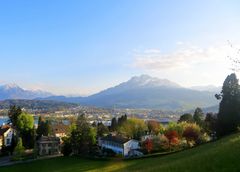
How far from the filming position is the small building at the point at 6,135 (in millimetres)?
99500

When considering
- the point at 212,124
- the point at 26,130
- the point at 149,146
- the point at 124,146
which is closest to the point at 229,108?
the point at 212,124

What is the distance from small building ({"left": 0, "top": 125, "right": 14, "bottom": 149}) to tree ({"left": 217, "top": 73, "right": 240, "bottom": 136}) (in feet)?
204

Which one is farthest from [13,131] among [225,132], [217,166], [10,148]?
[217,166]

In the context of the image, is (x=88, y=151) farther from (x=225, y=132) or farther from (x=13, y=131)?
(x=225, y=132)

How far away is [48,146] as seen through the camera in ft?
325

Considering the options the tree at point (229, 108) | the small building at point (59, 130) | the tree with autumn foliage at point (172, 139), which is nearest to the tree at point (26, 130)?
the small building at point (59, 130)

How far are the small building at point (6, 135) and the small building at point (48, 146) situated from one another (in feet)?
29.2

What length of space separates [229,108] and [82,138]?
125 ft

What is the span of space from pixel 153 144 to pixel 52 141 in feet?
106

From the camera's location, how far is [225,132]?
55969 mm

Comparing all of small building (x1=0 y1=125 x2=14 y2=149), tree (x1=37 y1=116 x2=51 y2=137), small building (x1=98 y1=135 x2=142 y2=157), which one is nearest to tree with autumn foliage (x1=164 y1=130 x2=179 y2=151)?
small building (x1=98 y1=135 x2=142 y2=157)

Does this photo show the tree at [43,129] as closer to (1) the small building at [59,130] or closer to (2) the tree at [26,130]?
(2) the tree at [26,130]

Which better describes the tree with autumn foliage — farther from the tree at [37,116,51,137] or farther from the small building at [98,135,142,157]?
the tree at [37,116,51,137]

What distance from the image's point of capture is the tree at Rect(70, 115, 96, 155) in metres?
83.1
